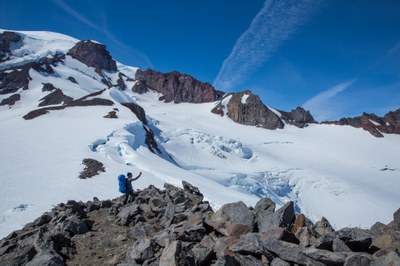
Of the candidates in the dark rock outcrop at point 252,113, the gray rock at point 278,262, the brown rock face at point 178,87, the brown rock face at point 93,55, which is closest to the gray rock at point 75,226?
the gray rock at point 278,262

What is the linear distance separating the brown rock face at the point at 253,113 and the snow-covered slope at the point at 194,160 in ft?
12.3

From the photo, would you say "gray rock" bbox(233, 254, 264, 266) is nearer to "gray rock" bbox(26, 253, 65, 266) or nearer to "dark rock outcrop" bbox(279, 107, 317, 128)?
"gray rock" bbox(26, 253, 65, 266)

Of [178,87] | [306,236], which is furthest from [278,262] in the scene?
[178,87]

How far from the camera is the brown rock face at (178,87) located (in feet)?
456

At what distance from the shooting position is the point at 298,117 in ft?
353

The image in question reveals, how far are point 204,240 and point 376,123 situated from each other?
10839 cm

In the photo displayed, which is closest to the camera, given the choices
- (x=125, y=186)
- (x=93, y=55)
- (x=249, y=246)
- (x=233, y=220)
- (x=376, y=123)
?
(x=249, y=246)

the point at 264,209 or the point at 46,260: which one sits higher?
the point at 264,209

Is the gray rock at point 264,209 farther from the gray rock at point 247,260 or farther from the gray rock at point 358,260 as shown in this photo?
the gray rock at point 358,260

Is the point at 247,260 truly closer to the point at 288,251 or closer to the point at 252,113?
the point at 288,251

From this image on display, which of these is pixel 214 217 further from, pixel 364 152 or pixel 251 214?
pixel 364 152

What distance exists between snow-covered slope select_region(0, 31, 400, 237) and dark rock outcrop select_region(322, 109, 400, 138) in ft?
13.7

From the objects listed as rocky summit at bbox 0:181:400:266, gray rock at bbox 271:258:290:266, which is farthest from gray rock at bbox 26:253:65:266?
gray rock at bbox 271:258:290:266

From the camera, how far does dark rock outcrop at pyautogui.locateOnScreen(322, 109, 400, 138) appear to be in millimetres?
94231
